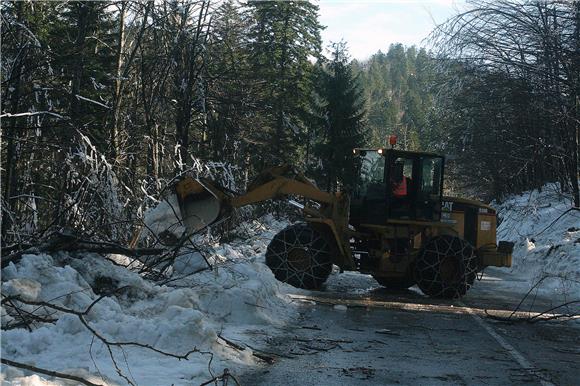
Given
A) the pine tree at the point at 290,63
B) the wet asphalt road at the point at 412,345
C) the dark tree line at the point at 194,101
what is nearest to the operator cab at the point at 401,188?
the dark tree line at the point at 194,101

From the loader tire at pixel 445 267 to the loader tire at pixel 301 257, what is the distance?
1.88 meters

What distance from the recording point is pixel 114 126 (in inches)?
667

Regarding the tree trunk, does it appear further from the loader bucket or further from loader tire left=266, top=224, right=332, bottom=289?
loader tire left=266, top=224, right=332, bottom=289

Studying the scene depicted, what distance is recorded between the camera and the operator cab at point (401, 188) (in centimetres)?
1314

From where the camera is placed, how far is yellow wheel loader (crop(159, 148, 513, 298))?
1270 centimetres

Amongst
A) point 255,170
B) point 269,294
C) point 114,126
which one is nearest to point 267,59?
point 255,170

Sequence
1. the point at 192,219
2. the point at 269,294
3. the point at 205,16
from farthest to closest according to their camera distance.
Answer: the point at 205,16, the point at 192,219, the point at 269,294

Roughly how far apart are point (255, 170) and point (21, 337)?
106ft

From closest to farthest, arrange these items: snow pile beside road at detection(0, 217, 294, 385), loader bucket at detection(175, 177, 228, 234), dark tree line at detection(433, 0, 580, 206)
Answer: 1. snow pile beside road at detection(0, 217, 294, 385)
2. loader bucket at detection(175, 177, 228, 234)
3. dark tree line at detection(433, 0, 580, 206)

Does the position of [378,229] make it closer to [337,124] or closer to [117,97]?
[117,97]

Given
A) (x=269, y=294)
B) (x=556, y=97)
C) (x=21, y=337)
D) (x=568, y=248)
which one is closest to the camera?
(x=21, y=337)

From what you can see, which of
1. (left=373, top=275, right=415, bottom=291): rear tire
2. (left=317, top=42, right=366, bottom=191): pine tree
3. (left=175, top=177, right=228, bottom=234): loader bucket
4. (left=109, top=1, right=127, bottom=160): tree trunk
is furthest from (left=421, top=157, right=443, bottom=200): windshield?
(left=317, top=42, right=366, bottom=191): pine tree

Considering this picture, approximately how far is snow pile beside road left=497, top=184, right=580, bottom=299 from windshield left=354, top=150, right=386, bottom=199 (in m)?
3.60

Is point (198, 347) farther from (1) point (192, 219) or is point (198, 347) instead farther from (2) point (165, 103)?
(2) point (165, 103)
